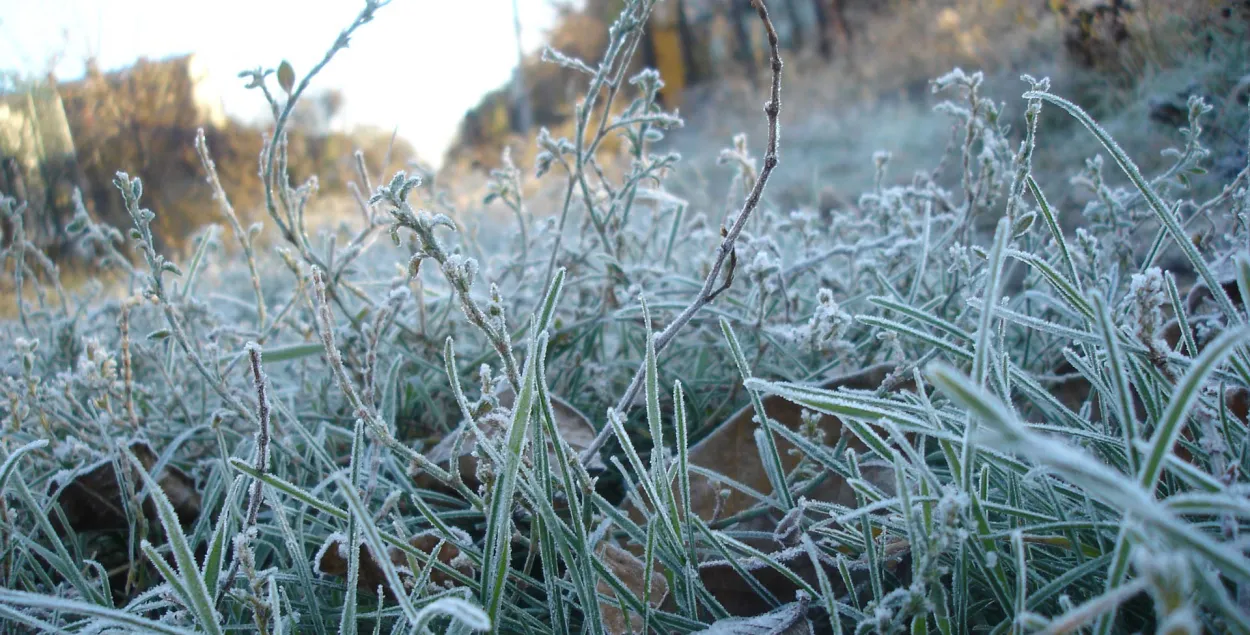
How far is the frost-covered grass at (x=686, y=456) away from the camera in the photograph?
0.49 metres

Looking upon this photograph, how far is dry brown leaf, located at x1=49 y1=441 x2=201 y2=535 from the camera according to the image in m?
0.99

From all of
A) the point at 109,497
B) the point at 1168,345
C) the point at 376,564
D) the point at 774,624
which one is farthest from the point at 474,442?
the point at 1168,345

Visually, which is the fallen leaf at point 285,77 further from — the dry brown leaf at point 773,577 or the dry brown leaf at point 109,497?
the dry brown leaf at point 773,577

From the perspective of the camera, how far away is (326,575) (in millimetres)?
827

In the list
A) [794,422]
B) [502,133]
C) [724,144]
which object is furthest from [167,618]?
[502,133]

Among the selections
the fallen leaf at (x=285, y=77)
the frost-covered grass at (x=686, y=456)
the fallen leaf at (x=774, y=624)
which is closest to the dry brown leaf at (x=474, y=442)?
the frost-covered grass at (x=686, y=456)

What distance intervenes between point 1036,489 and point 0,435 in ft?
4.07

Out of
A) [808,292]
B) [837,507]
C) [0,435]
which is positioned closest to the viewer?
[837,507]

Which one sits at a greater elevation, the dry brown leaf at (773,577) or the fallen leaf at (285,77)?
the fallen leaf at (285,77)

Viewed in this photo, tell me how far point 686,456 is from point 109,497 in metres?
0.85

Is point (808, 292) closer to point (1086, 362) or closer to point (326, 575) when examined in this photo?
Result: point (1086, 362)

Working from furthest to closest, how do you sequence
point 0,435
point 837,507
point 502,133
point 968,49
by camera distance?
1. point 502,133
2. point 968,49
3. point 0,435
4. point 837,507

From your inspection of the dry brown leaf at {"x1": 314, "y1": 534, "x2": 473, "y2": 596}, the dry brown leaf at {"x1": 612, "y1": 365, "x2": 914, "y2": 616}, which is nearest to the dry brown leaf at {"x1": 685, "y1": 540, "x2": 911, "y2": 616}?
the dry brown leaf at {"x1": 612, "y1": 365, "x2": 914, "y2": 616}

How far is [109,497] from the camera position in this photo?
3.33 feet
